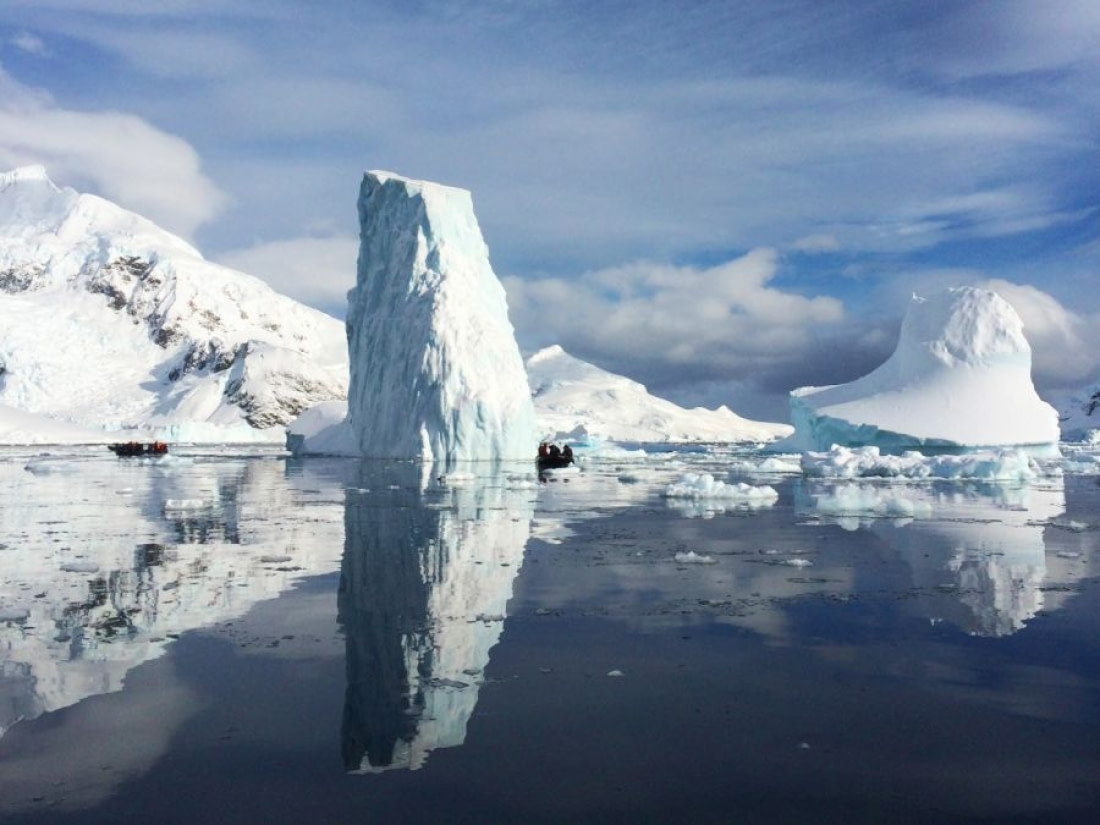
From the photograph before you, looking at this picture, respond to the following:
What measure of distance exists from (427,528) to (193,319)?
13655 cm

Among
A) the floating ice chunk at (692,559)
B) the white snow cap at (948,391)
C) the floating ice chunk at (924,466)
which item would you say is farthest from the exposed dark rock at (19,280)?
the floating ice chunk at (692,559)

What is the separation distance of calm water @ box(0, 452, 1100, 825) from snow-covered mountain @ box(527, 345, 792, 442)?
109550 mm

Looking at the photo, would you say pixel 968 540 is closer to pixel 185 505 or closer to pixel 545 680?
pixel 545 680

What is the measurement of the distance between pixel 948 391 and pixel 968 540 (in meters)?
33.3

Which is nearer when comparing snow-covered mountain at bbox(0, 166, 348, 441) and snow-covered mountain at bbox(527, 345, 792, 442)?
snow-covered mountain at bbox(0, 166, 348, 441)

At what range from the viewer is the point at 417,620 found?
24.3ft

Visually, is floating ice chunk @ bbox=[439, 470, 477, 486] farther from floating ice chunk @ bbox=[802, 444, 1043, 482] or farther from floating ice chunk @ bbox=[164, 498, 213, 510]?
floating ice chunk @ bbox=[802, 444, 1043, 482]

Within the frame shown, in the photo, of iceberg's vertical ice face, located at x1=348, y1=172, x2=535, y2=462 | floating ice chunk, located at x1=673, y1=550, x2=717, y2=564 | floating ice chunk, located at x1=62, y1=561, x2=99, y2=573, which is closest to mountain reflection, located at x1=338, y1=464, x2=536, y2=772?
floating ice chunk, located at x1=673, y1=550, x2=717, y2=564

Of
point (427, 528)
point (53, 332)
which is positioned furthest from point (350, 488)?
point (53, 332)

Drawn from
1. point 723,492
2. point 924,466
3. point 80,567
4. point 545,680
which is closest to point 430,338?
point 924,466

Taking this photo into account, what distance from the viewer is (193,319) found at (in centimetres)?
Result: 13900

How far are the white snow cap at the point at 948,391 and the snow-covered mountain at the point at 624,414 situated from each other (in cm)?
7553

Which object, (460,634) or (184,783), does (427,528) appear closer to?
(460,634)

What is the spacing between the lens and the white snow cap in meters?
41.3
